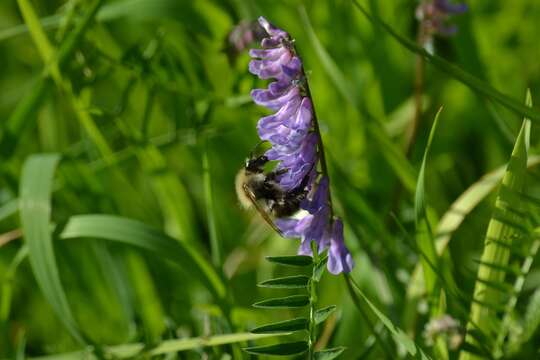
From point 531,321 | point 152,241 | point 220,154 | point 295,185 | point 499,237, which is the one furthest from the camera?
point 220,154

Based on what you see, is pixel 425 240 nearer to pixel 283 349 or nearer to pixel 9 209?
pixel 283 349

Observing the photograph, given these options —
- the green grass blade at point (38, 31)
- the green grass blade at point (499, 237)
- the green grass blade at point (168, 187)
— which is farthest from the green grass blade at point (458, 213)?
the green grass blade at point (38, 31)

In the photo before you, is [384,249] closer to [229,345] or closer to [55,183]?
[229,345]

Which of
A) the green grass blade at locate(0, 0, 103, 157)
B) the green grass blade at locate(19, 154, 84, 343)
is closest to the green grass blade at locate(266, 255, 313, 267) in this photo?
the green grass blade at locate(19, 154, 84, 343)

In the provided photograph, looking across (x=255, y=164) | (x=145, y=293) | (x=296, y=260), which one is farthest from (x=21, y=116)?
(x=296, y=260)


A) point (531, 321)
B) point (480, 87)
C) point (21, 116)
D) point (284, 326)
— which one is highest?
point (21, 116)

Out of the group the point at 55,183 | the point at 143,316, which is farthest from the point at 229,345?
the point at 55,183

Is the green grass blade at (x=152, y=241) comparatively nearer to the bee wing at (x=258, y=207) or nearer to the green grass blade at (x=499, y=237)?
the bee wing at (x=258, y=207)
